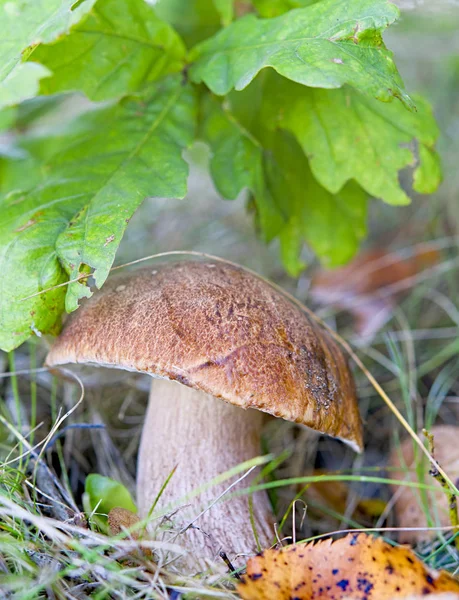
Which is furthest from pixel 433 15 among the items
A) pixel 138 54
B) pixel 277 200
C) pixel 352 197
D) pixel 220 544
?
pixel 220 544

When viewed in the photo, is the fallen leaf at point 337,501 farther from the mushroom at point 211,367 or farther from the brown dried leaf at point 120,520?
the brown dried leaf at point 120,520

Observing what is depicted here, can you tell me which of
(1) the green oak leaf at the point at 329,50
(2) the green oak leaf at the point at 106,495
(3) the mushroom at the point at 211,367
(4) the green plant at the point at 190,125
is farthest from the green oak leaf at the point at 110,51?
(2) the green oak leaf at the point at 106,495

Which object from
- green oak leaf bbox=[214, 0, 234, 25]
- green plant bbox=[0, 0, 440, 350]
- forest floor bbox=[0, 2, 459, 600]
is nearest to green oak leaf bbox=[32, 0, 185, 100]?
green plant bbox=[0, 0, 440, 350]

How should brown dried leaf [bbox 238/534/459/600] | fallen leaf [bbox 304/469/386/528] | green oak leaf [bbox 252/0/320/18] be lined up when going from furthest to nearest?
fallen leaf [bbox 304/469/386/528], green oak leaf [bbox 252/0/320/18], brown dried leaf [bbox 238/534/459/600]

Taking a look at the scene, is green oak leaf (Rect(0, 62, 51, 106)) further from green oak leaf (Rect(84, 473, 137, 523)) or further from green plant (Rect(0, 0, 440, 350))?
green oak leaf (Rect(84, 473, 137, 523))

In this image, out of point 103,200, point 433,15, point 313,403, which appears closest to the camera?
point 313,403

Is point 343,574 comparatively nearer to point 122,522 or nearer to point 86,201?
point 122,522

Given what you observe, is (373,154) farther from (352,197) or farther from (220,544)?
(220,544)
